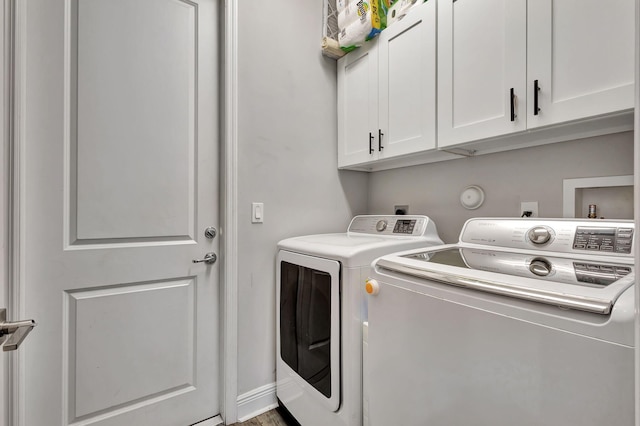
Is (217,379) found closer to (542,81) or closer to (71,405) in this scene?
(71,405)

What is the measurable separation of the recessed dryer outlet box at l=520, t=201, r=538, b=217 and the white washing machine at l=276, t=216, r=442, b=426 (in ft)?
1.37

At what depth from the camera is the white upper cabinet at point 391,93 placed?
4.67ft

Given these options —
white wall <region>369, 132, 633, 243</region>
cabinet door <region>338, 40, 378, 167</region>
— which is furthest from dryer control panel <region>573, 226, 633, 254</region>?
cabinet door <region>338, 40, 378, 167</region>

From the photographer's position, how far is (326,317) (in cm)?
128

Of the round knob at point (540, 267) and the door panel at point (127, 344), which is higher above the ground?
the round knob at point (540, 267)

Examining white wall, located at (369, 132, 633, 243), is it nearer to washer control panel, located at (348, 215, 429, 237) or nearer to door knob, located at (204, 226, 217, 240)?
washer control panel, located at (348, 215, 429, 237)

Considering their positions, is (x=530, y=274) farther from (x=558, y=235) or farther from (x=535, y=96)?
(x=535, y=96)

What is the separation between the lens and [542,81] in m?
1.07

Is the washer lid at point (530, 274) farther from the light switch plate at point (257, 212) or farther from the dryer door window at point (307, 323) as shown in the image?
the light switch plate at point (257, 212)

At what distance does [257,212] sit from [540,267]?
4.28 ft

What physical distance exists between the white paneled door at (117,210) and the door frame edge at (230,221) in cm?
9

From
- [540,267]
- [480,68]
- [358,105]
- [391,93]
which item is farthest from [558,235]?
[358,105]

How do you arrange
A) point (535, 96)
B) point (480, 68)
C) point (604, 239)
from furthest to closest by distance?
point (480, 68) < point (535, 96) < point (604, 239)

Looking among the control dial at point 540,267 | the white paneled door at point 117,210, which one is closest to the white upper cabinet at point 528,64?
the control dial at point 540,267
